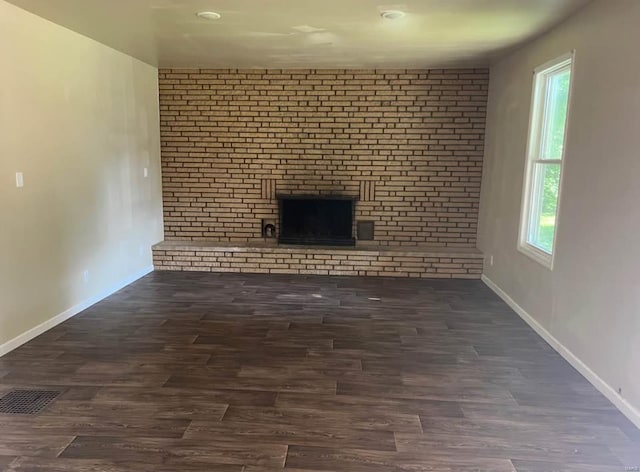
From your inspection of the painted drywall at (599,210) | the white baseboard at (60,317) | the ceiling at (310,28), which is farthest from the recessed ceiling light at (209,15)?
the white baseboard at (60,317)

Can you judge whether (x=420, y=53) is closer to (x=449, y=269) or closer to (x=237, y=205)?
(x=449, y=269)

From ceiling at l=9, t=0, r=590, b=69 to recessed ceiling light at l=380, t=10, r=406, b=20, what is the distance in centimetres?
5

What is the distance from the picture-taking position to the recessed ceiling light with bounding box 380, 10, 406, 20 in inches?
123

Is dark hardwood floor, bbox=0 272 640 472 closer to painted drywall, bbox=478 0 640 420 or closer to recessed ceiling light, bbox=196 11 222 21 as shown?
painted drywall, bbox=478 0 640 420

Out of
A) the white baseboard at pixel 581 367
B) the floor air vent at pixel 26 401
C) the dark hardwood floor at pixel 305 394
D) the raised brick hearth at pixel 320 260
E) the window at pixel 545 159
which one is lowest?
the floor air vent at pixel 26 401

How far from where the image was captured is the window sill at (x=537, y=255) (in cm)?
356

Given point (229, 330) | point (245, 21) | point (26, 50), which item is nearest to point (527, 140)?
point (245, 21)

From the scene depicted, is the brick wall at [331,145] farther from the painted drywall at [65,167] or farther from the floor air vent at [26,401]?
the floor air vent at [26,401]

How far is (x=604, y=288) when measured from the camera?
2750 mm

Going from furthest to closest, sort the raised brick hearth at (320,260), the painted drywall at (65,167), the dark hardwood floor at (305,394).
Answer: the raised brick hearth at (320,260)
the painted drywall at (65,167)
the dark hardwood floor at (305,394)

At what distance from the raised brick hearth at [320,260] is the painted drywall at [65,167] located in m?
0.52

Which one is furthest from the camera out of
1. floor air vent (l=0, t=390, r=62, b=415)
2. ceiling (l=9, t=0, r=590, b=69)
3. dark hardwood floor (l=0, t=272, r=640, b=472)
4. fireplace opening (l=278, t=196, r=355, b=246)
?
fireplace opening (l=278, t=196, r=355, b=246)

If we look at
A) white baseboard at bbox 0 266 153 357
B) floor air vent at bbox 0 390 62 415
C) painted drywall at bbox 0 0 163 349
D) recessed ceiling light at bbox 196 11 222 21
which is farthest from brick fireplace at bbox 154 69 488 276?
floor air vent at bbox 0 390 62 415

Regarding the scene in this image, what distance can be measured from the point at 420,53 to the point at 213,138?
8.93 feet
